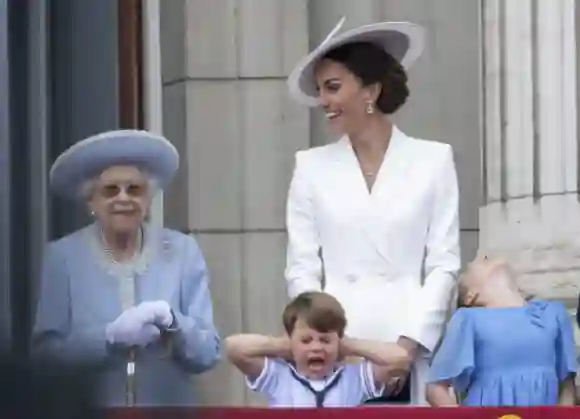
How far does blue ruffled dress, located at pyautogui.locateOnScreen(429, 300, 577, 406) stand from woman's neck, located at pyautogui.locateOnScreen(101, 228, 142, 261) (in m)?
0.77

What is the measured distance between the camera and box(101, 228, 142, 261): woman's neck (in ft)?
10.6

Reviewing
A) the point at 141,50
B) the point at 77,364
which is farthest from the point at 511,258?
the point at 77,364

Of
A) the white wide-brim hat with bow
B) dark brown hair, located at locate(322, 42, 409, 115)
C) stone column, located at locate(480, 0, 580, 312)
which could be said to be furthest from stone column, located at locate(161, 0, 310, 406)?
dark brown hair, located at locate(322, 42, 409, 115)

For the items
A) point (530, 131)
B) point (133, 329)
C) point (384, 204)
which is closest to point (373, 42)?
point (384, 204)

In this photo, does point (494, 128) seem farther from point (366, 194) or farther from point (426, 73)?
point (366, 194)

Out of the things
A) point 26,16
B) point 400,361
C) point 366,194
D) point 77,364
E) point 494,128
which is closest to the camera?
point 77,364

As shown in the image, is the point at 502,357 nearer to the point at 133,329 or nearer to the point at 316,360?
the point at 316,360

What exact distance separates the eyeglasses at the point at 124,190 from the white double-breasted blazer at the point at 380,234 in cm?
42

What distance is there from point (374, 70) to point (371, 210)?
0.35 metres

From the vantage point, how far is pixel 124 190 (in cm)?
322

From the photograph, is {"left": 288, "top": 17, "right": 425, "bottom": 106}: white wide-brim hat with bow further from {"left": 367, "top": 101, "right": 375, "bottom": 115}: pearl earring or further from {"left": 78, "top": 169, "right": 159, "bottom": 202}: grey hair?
{"left": 78, "top": 169, "right": 159, "bottom": 202}: grey hair

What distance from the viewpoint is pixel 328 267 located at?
134 inches

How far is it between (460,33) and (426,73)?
0.69 feet

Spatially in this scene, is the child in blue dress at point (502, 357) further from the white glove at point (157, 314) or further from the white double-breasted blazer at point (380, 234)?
the white glove at point (157, 314)
